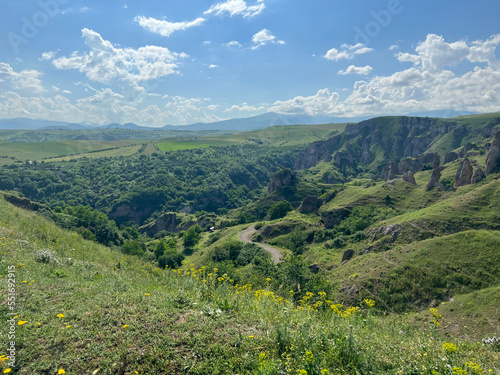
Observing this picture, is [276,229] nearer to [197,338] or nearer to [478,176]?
[478,176]

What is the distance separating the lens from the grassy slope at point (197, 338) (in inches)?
228

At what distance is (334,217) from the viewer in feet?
294

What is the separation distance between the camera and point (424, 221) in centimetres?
5153

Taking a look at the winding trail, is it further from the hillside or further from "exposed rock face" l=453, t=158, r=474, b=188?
"exposed rock face" l=453, t=158, r=474, b=188

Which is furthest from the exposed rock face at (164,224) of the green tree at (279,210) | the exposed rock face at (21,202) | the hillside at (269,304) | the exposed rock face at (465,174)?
the exposed rock face at (465,174)

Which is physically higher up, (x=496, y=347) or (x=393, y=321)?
(x=393, y=321)

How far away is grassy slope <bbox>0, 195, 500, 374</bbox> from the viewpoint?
5789mm

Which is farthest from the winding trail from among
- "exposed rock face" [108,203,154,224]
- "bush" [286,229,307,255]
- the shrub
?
"exposed rock face" [108,203,154,224]

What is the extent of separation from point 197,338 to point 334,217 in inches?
3476

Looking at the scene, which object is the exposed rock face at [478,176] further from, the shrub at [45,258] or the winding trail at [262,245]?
the shrub at [45,258]

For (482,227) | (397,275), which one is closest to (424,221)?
(482,227)

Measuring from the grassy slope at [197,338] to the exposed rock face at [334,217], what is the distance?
3266 inches

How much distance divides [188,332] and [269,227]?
85.6 m

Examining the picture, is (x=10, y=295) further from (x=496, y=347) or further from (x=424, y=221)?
(x=424, y=221)
